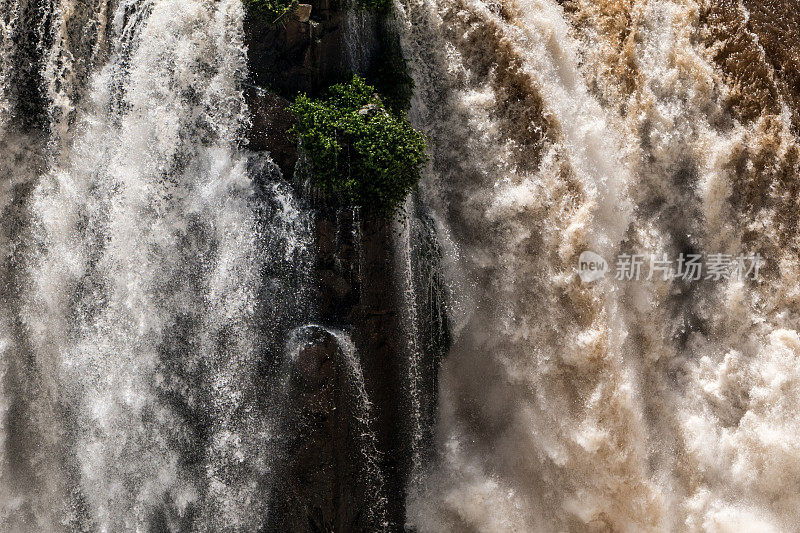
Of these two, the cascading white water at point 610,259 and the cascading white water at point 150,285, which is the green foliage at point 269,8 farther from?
the cascading white water at point 610,259

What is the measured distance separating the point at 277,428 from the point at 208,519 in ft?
3.24

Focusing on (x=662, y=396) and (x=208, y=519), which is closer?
(x=208, y=519)

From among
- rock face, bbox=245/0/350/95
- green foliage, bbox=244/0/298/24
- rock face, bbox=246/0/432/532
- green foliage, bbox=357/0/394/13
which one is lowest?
rock face, bbox=246/0/432/532

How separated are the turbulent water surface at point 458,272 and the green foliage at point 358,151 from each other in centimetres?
39

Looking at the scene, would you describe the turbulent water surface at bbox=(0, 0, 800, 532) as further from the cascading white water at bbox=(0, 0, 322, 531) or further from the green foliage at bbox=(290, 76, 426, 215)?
the green foliage at bbox=(290, 76, 426, 215)

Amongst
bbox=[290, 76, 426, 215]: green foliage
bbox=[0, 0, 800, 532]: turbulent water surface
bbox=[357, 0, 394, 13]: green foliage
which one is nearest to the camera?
bbox=[290, 76, 426, 215]: green foliage

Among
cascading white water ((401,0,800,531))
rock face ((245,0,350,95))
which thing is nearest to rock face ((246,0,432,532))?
rock face ((245,0,350,95))

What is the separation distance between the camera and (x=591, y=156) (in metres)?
7.37

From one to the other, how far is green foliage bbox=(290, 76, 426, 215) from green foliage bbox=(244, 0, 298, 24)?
730 millimetres

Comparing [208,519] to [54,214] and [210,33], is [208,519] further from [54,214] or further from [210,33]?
[210,33]

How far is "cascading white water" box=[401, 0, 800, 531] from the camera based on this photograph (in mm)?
7219

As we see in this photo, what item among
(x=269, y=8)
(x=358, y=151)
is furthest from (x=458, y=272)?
(x=269, y=8)

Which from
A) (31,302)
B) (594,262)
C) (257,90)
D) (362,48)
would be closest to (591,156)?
(594,262)

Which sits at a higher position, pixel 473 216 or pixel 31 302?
pixel 473 216
